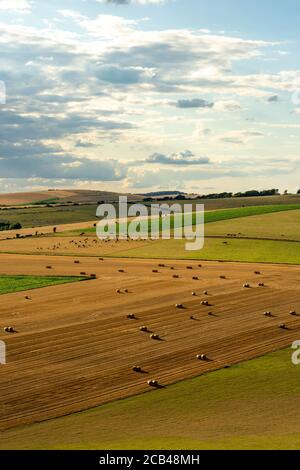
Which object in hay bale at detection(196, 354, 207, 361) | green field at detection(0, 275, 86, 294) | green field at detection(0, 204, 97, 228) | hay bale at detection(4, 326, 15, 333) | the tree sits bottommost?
hay bale at detection(196, 354, 207, 361)

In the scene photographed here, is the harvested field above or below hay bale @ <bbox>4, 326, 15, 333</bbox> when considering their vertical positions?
above

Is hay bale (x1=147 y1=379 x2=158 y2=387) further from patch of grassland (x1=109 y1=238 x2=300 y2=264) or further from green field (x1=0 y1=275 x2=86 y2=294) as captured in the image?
patch of grassland (x1=109 y1=238 x2=300 y2=264)

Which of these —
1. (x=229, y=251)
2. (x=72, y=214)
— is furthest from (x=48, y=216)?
(x=229, y=251)

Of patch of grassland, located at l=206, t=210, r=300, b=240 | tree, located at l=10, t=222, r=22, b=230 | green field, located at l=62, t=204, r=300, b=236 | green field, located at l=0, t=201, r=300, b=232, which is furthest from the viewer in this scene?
green field, located at l=0, t=201, r=300, b=232

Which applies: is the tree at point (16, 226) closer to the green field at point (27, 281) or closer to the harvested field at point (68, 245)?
the harvested field at point (68, 245)

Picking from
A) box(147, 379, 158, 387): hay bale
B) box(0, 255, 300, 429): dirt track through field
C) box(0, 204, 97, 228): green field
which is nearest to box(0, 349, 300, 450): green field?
box(147, 379, 158, 387): hay bale

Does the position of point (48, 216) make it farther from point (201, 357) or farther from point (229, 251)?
point (201, 357)
